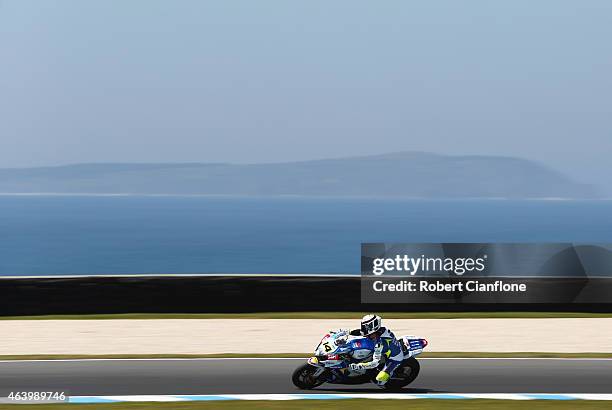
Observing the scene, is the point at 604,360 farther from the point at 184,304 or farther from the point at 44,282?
the point at 44,282

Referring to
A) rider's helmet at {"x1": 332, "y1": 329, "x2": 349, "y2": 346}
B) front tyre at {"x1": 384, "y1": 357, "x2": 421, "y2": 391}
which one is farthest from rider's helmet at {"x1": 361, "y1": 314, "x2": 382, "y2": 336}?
front tyre at {"x1": 384, "y1": 357, "x2": 421, "y2": 391}

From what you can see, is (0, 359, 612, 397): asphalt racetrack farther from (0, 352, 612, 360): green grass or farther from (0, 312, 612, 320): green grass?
(0, 312, 612, 320): green grass

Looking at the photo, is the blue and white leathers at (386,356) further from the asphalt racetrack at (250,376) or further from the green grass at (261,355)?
the green grass at (261,355)

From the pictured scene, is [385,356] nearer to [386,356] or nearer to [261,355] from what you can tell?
[386,356]

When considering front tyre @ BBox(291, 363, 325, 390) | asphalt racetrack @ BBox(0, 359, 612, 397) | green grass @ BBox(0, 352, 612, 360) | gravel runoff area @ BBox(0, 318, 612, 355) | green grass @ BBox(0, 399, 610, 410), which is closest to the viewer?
green grass @ BBox(0, 399, 610, 410)

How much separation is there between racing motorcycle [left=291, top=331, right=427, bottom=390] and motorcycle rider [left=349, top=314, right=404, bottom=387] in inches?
2.5

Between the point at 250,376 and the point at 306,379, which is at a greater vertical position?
the point at 250,376

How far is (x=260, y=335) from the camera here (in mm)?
23344

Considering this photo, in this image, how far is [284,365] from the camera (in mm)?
18281

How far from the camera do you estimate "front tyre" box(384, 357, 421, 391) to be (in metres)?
15.0

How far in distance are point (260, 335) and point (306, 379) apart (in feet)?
27.7

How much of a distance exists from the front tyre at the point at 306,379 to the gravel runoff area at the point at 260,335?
5.38 m

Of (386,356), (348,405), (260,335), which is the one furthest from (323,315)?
(348,405)

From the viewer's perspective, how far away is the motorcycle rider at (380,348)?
1451 cm
